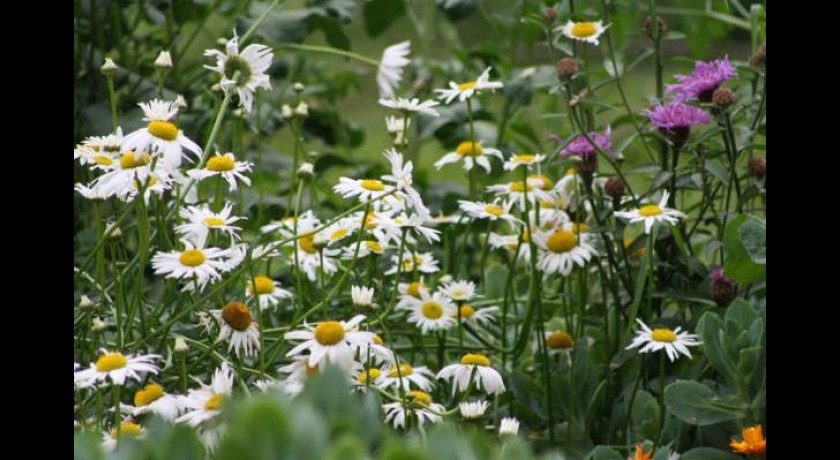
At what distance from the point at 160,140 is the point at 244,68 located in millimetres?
122

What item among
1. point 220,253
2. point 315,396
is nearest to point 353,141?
point 220,253

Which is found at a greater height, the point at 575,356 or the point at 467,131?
the point at 467,131

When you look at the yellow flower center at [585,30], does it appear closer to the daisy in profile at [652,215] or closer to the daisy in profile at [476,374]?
the daisy in profile at [652,215]

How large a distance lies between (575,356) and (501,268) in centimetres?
37

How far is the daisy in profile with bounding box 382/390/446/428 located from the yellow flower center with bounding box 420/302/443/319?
210 mm

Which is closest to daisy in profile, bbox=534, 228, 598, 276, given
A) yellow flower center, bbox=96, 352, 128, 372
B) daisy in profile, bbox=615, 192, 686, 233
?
daisy in profile, bbox=615, 192, 686, 233

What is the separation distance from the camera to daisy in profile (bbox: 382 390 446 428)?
1.15 meters

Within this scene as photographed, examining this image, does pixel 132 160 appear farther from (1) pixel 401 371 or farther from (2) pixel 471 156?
(2) pixel 471 156

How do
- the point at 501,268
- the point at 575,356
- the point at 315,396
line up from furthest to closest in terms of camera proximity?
the point at 501,268 → the point at 575,356 → the point at 315,396

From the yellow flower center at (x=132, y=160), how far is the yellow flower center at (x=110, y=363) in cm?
19

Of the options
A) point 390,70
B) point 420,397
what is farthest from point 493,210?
point 420,397

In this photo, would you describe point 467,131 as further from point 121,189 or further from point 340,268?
point 121,189
